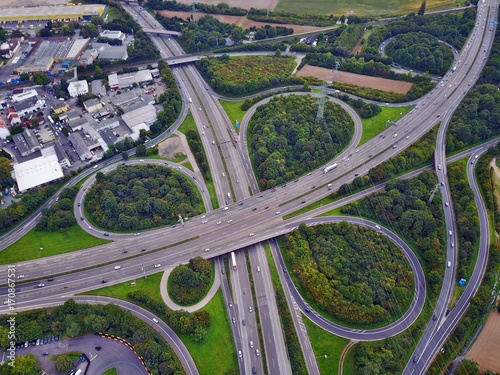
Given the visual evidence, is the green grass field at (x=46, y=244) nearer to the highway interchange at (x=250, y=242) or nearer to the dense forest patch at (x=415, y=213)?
the highway interchange at (x=250, y=242)

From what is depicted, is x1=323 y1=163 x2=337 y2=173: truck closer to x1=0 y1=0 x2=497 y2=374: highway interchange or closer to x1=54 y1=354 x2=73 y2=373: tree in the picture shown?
x1=0 y1=0 x2=497 y2=374: highway interchange

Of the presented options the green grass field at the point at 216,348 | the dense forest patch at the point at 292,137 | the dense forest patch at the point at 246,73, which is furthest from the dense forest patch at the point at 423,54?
the green grass field at the point at 216,348

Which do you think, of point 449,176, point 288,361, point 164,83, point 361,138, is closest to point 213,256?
point 288,361

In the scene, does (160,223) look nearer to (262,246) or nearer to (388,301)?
(262,246)

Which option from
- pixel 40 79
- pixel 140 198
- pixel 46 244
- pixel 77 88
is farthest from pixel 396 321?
pixel 40 79

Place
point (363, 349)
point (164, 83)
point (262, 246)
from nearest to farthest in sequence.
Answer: point (363, 349), point (262, 246), point (164, 83)

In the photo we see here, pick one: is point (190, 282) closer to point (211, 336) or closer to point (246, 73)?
point (211, 336)

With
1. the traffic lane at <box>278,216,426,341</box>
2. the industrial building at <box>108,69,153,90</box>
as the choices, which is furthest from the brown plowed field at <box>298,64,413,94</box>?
the traffic lane at <box>278,216,426,341</box>

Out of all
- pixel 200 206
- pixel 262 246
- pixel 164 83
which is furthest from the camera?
pixel 164 83
